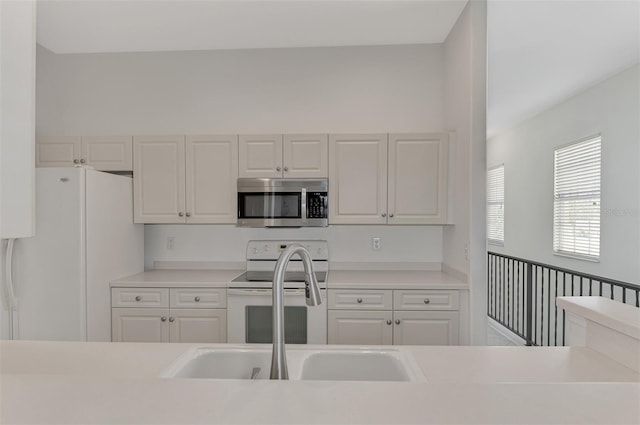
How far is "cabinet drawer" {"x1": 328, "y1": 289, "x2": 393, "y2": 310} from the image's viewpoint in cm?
255

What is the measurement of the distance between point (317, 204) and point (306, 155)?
0.42 meters

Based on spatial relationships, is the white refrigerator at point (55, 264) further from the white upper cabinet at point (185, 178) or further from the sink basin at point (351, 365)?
the sink basin at point (351, 365)

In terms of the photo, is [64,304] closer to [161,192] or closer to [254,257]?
[161,192]

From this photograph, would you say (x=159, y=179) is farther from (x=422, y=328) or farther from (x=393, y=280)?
(x=422, y=328)

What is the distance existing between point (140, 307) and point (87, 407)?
2.41 metres

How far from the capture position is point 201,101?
10.7 ft

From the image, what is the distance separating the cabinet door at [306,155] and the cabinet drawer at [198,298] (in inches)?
42.5

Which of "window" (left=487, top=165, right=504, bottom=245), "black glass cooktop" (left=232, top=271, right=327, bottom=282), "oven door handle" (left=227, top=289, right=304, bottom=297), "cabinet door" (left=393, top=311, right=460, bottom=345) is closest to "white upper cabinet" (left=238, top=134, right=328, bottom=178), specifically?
"black glass cooktop" (left=232, top=271, right=327, bottom=282)

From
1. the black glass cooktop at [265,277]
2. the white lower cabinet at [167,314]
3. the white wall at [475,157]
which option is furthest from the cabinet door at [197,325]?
the white wall at [475,157]

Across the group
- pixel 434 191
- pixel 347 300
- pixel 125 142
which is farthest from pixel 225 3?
pixel 347 300

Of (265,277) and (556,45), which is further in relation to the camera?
(556,45)

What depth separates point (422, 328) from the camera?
8.34 feet

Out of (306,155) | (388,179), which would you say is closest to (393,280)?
(388,179)

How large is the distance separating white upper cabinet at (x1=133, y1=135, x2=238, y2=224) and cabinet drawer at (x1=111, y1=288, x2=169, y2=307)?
0.60m
